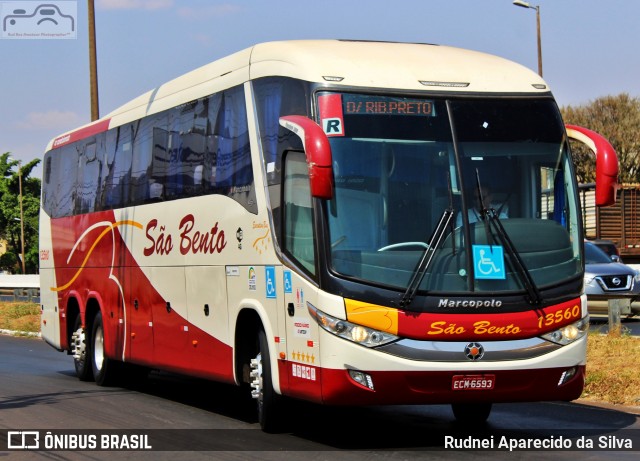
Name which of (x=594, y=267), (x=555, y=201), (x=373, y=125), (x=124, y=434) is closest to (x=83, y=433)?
(x=124, y=434)

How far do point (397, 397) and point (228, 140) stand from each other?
380cm

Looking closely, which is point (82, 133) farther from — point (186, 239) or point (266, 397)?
point (266, 397)

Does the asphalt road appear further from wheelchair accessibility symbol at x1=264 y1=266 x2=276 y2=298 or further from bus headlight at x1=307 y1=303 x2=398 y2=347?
wheelchair accessibility symbol at x1=264 y1=266 x2=276 y2=298

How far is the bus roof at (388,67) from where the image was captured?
10320 mm

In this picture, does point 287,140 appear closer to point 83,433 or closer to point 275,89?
point 275,89

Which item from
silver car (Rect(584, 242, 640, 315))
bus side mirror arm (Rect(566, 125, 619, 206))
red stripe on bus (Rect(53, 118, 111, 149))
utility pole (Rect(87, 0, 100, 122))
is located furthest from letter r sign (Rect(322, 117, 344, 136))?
utility pole (Rect(87, 0, 100, 122))

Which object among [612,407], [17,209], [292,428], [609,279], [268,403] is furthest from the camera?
[17,209]

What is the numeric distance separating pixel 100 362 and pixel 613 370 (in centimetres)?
728

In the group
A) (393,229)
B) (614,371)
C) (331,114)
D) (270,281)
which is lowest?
(614,371)

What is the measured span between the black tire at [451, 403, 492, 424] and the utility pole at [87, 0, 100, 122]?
20.5 metres

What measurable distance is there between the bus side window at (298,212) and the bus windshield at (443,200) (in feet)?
1.09

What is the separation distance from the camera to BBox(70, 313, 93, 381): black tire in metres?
17.4

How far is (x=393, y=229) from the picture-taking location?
9758 mm

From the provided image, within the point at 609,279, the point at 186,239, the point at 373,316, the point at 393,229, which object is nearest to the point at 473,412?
the point at 373,316
